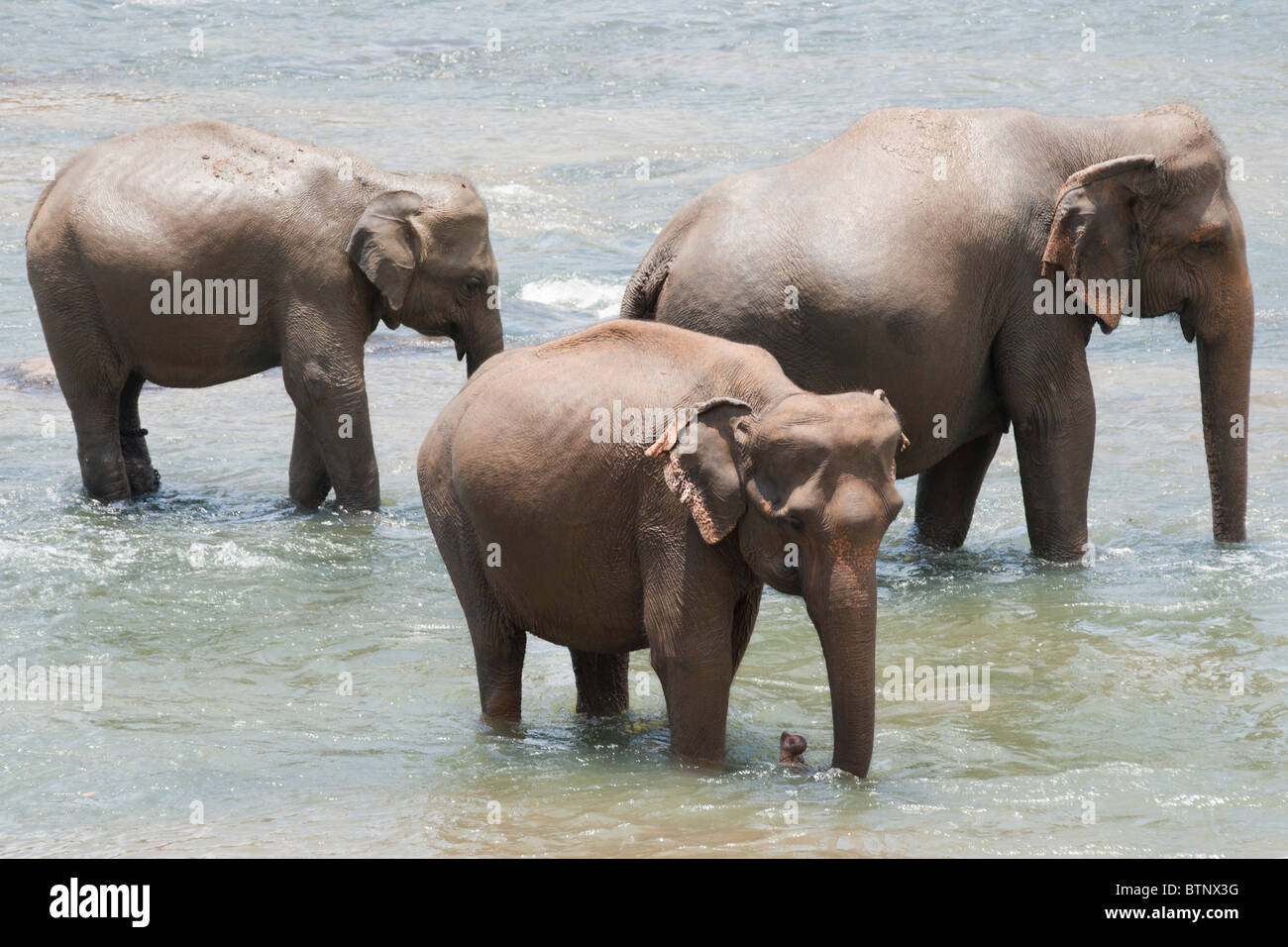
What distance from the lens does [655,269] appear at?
819cm

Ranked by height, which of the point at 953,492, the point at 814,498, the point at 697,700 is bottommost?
the point at 953,492

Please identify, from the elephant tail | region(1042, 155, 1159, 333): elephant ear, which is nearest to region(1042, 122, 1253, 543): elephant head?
region(1042, 155, 1159, 333): elephant ear

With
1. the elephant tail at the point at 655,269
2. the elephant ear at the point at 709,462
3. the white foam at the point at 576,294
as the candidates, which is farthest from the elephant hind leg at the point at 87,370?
the white foam at the point at 576,294

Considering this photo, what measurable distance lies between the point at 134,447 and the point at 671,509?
601 centimetres

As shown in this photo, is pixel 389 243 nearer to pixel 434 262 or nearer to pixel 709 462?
pixel 434 262

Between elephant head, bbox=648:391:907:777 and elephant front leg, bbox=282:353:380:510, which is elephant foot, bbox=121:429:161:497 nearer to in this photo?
elephant front leg, bbox=282:353:380:510

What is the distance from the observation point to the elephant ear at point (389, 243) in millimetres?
9445

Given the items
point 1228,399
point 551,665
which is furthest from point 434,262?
point 1228,399

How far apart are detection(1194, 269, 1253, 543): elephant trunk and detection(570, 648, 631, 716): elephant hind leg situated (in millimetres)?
3483

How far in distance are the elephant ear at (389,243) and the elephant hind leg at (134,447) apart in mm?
2022

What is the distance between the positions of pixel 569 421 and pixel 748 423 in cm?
66

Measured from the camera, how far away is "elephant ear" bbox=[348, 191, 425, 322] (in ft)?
31.0

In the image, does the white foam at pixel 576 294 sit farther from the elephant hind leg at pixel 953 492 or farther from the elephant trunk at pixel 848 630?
the elephant trunk at pixel 848 630

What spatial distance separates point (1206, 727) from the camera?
669 cm
